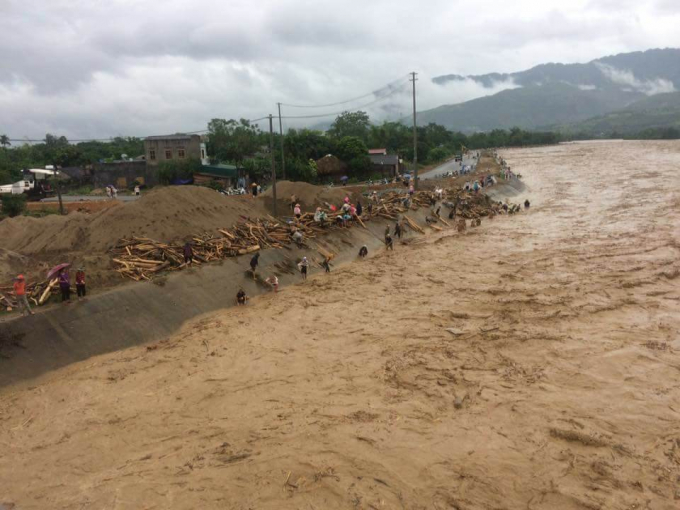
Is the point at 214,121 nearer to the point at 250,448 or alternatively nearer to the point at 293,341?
the point at 293,341

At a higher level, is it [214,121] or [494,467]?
[214,121]

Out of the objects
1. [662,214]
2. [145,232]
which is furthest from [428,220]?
[145,232]

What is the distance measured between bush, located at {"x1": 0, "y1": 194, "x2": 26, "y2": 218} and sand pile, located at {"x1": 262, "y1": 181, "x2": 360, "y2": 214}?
685 inches

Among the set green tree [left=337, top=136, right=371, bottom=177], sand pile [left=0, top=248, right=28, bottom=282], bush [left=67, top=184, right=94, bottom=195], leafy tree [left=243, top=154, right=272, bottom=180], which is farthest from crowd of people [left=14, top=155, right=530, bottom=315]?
leafy tree [left=243, top=154, right=272, bottom=180]

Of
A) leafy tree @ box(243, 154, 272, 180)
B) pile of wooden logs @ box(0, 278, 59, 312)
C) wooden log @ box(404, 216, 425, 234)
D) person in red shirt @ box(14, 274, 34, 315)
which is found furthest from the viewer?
leafy tree @ box(243, 154, 272, 180)

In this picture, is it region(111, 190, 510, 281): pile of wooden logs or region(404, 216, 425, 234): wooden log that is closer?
region(111, 190, 510, 281): pile of wooden logs

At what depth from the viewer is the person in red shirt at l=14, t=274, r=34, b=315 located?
12.8 m

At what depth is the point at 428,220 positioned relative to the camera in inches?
1243

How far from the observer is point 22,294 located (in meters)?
12.9

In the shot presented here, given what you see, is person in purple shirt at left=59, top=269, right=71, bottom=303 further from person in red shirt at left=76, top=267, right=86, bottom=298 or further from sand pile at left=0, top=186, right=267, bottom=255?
sand pile at left=0, top=186, right=267, bottom=255

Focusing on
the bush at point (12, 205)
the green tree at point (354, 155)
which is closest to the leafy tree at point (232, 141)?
the green tree at point (354, 155)

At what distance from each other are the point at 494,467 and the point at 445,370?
12.0 feet

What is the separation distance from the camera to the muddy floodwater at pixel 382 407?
8047 millimetres

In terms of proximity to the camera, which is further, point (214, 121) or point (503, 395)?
point (214, 121)
